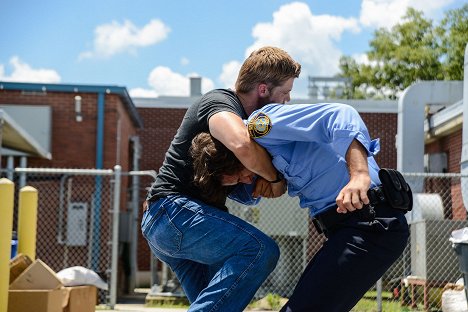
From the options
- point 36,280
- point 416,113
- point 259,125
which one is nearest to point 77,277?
point 36,280

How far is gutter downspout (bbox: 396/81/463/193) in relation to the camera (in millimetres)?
17422

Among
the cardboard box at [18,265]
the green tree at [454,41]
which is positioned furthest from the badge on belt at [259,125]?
the green tree at [454,41]

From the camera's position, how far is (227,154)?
3.97 metres

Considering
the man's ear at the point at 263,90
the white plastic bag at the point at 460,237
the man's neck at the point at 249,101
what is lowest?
the white plastic bag at the point at 460,237

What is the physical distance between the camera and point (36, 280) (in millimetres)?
7266

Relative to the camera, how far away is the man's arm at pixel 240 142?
382 cm

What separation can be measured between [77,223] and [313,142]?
498 inches

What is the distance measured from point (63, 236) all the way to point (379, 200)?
13.0m

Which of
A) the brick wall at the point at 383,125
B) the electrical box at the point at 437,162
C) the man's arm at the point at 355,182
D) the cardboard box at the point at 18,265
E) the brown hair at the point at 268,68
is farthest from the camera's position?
the brick wall at the point at 383,125

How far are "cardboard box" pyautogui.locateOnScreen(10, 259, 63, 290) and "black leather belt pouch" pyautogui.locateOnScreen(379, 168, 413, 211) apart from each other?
4.26 metres

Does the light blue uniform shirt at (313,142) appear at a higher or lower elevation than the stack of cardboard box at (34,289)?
higher

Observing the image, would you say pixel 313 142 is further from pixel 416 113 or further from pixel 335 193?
pixel 416 113

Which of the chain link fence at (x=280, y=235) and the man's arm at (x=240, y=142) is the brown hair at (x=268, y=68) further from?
the chain link fence at (x=280, y=235)

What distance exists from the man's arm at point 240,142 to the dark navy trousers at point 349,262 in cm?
47
